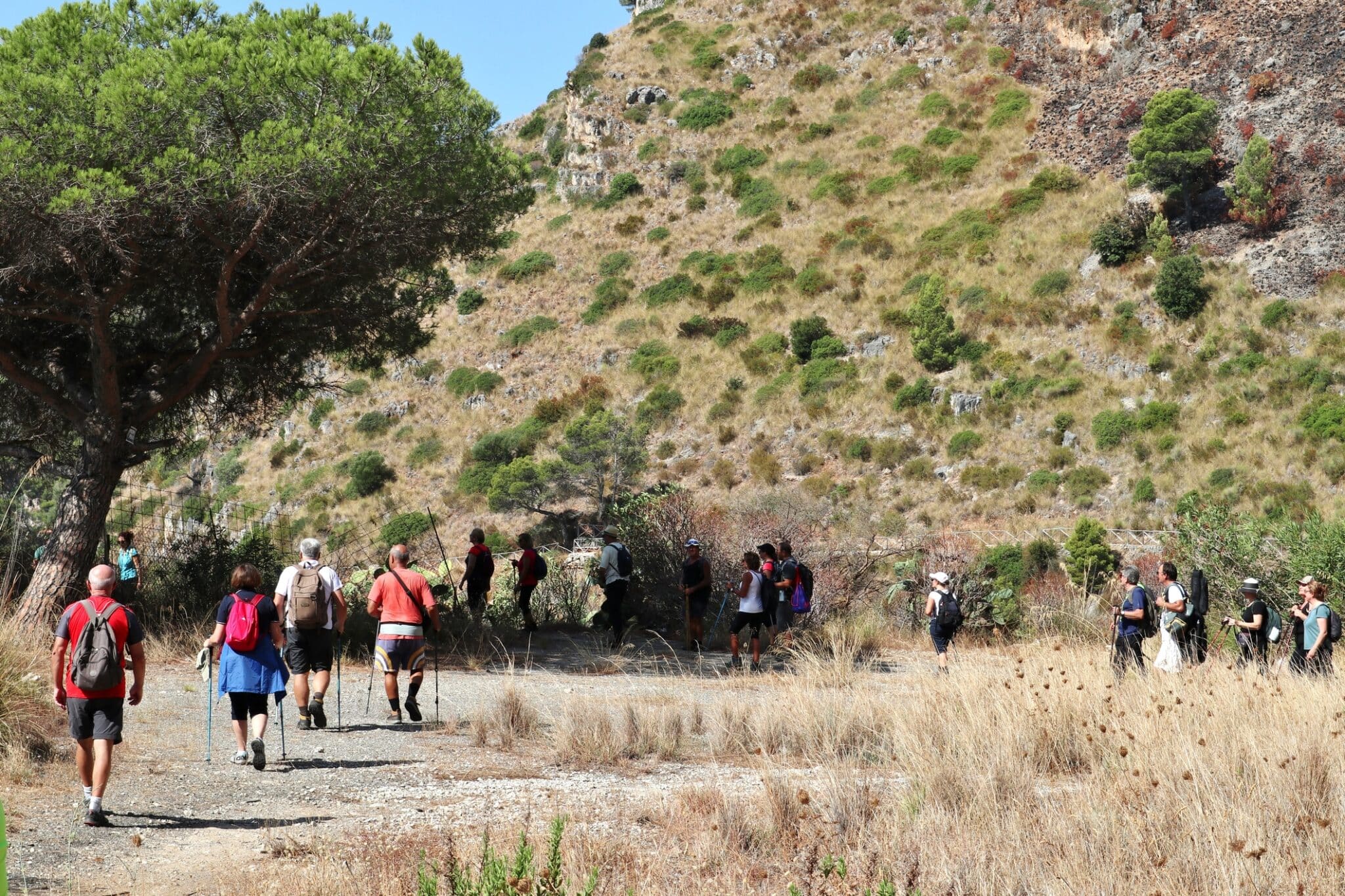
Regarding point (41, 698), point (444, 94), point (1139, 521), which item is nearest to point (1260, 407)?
point (1139, 521)

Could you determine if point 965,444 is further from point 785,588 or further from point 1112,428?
point 785,588

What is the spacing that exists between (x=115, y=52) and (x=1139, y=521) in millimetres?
26048

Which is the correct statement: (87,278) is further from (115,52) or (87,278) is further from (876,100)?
(876,100)

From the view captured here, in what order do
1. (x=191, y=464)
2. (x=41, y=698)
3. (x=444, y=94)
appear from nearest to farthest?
(x=41, y=698) → (x=444, y=94) → (x=191, y=464)

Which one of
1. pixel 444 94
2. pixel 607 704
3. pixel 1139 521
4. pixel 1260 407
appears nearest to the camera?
pixel 607 704

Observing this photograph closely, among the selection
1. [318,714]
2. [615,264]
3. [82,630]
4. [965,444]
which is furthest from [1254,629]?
[615,264]

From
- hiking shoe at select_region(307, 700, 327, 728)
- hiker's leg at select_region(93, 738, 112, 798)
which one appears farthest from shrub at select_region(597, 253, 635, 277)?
hiker's leg at select_region(93, 738, 112, 798)

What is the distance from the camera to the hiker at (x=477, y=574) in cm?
1389

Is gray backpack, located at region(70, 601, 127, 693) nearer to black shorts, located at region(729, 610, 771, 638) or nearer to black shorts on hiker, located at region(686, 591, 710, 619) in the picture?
black shorts, located at region(729, 610, 771, 638)

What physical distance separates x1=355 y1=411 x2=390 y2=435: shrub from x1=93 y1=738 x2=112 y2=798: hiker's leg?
133ft

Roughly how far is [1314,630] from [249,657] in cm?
894

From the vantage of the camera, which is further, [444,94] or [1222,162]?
[1222,162]

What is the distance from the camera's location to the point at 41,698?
7.59 metres

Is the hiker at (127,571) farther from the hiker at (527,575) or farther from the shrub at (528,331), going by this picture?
the shrub at (528,331)
